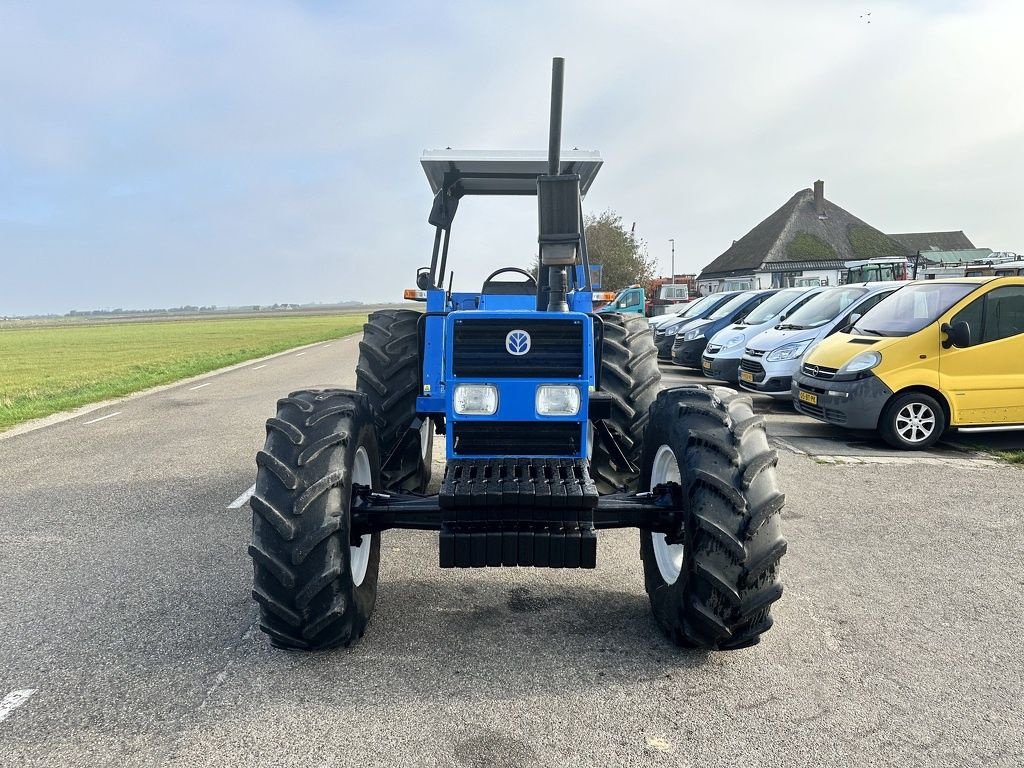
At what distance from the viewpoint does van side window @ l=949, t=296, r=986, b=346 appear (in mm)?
7680

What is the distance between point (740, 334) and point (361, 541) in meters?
10.8

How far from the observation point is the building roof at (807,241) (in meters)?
42.6

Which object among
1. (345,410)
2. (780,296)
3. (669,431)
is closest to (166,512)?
(345,410)

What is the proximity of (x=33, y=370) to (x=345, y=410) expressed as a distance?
23.0 m

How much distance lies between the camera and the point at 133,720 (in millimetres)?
2850

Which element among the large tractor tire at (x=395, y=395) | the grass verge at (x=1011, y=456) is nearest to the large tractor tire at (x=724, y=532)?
the large tractor tire at (x=395, y=395)

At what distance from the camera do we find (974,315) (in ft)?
25.3

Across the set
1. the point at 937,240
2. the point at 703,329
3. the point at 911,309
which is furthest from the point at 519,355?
the point at 937,240

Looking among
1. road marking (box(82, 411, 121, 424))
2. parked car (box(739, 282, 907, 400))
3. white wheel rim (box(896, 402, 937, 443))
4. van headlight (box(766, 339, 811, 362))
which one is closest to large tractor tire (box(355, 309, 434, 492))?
white wheel rim (box(896, 402, 937, 443))

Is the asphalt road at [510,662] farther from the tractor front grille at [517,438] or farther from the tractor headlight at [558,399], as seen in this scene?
the tractor headlight at [558,399]

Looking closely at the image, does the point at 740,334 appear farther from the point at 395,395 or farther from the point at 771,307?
the point at 395,395

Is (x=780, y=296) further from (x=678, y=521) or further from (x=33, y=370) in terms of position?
(x=33, y=370)

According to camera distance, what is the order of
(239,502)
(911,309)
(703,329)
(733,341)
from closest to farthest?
(239,502)
(911,309)
(733,341)
(703,329)

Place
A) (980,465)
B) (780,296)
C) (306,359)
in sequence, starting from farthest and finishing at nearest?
(306,359), (780,296), (980,465)
